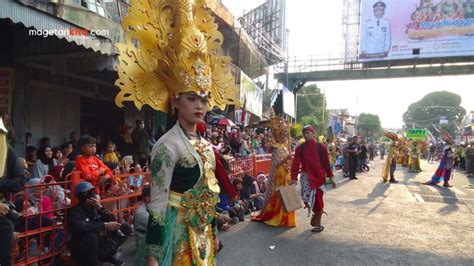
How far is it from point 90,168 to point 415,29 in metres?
23.8

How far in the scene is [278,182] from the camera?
7.42 metres

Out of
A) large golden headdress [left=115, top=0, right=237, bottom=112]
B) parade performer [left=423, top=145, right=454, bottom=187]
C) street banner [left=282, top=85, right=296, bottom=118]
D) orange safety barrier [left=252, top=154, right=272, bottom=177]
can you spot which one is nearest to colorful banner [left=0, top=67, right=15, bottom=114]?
large golden headdress [left=115, top=0, right=237, bottom=112]

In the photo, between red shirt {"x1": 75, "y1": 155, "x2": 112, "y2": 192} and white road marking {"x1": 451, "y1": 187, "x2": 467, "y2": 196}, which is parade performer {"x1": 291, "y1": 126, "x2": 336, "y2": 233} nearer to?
red shirt {"x1": 75, "y1": 155, "x2": 112, "y2": 192}

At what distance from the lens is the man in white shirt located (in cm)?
2458

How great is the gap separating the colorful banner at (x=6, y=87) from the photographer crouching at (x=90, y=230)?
3.46m

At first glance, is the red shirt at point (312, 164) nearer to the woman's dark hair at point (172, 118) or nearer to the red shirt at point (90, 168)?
the red shirt at point (90, 168)

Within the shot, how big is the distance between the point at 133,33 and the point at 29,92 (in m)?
5.88

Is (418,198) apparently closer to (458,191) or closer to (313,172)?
(458,191)

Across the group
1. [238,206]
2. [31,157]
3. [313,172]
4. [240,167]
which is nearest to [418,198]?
[240,167]

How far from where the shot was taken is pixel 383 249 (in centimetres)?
591

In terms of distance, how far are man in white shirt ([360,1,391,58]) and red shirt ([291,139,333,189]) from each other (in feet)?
63.7

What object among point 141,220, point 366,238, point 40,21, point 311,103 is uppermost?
point 311,103

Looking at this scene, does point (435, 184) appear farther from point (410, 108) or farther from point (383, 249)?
point (410, 108)

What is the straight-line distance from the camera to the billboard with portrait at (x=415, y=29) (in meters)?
23.1
